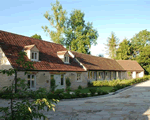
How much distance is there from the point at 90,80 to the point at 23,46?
13840 millimetres

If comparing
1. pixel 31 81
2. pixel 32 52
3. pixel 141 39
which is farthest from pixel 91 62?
pixel 141 39

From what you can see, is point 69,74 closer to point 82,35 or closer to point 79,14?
point 82,35

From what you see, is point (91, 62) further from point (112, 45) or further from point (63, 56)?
point (112, 45)

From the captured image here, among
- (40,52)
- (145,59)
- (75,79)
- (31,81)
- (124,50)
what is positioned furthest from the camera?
(124,50)

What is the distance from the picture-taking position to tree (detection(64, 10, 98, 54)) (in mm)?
48938

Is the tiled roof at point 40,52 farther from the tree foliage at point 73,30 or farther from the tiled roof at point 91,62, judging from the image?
the tree foliage at point 73,30

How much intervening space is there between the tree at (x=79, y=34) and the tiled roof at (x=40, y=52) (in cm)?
2318

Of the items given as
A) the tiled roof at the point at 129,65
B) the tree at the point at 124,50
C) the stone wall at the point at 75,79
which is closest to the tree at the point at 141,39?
the tree at the point at 124,50

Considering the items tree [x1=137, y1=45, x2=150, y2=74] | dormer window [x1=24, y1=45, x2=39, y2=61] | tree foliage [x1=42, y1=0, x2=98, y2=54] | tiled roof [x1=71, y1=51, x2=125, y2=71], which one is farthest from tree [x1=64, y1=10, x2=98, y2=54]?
dormer window [x1=24, y1=45, x2=39, y2=61]

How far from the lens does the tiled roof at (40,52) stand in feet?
58.3

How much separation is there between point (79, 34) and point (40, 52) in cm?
2866

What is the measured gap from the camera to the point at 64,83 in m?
22.4

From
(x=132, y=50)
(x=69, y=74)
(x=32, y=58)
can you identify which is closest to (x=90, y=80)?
(x=69, y=74)

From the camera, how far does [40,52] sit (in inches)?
867
